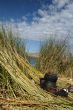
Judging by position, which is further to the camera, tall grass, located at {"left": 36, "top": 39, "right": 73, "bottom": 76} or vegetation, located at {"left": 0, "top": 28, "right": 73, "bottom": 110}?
tall grass, located at {"left": 36, "top": 39, "right": 73, "bottom": 76}

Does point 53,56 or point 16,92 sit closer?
point 16,92

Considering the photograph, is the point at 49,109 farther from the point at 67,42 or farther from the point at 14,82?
the point at 67,42

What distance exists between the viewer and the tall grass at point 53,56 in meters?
9.94

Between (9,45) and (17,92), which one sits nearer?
(17,92)

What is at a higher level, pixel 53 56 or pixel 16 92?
pixel 53 56

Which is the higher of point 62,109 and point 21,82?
point 21,82

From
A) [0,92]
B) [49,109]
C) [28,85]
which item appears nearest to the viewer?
[49,109]

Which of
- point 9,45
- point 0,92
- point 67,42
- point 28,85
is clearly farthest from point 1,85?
point 67,42

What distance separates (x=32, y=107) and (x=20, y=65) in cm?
143

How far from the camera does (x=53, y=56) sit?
998cm

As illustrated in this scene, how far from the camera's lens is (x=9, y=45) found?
503cm

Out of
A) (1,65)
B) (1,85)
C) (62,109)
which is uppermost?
(1,65)

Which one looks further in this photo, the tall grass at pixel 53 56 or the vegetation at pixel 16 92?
the tall grass at pixel 53 56

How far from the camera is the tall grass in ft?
32.6
